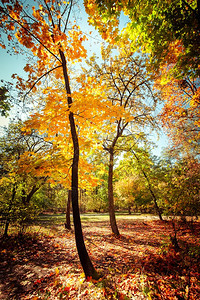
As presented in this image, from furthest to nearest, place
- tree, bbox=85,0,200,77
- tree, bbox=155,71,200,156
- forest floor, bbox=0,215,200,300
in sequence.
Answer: tree, bbox=155,71,200,156
forest floor, bbox=0,215,200,300
tree, bbox=85,0,200,77

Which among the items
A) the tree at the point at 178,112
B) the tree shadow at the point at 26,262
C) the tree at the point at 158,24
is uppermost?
the tree at the point at 178,112

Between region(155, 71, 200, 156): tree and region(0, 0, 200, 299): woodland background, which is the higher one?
region(155, 71, 200, 156): tree

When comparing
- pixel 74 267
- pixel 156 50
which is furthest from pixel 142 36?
pixel 74 267

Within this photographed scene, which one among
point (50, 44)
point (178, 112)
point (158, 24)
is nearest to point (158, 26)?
point (158, 24)

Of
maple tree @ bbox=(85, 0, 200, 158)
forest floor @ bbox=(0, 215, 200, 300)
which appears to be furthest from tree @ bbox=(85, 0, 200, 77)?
forest floor @ bbox=(0, 215, 200, 300)

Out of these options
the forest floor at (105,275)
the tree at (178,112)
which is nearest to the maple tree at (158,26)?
the forest floor at (105,275)

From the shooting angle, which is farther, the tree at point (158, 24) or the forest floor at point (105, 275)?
the forest floor at point (105, 275)

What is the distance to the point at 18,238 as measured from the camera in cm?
609

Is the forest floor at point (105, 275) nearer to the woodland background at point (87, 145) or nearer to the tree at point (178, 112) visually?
the woodland background at point (87, 145)

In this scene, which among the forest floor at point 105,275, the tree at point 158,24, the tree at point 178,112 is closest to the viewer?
the tree at point 158,24

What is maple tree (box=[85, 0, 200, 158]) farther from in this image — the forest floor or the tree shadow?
the tree shadow

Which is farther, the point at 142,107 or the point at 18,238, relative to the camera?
the point at 142,107

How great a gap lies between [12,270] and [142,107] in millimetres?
10042

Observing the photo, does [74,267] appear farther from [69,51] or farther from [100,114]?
[69,51]
